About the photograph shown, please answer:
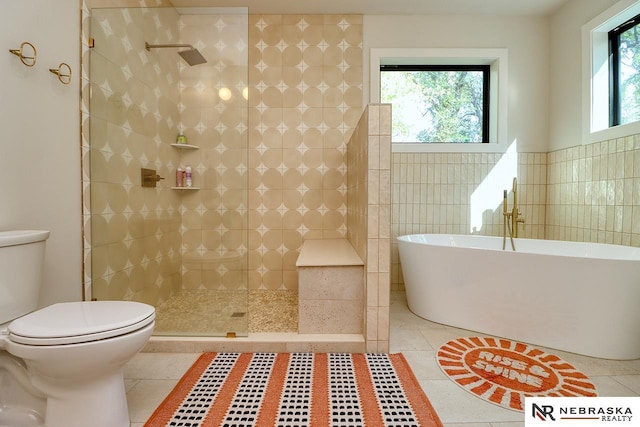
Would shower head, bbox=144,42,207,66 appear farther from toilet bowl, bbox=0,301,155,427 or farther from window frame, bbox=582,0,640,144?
window frame, bbox=582,0,640,144

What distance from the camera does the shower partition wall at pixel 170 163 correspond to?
197 centimetres

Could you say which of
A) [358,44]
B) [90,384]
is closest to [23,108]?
[90,384]

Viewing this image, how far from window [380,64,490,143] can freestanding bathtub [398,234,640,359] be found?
1.26 m

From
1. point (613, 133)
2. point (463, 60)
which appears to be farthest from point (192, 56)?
point (613, 133)

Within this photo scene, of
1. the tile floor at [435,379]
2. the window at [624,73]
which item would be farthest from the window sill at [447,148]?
the tile floor at [435,379]

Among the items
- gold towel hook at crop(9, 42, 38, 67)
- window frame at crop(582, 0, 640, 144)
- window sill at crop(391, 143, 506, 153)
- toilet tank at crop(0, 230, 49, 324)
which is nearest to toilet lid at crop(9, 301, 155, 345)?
toilet tank at crop(0, 230, 49, 324)

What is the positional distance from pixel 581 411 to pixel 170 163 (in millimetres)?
2593

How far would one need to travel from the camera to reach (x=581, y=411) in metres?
1.33

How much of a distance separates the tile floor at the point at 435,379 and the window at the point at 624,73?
5.75 ft

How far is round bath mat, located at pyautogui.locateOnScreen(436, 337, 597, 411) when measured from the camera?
147 cm

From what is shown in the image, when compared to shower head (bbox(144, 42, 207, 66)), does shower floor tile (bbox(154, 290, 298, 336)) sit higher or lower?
lower

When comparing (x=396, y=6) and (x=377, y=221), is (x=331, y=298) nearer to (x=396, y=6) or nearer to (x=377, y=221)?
(x=377, y=221)

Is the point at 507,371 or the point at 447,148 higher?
the point at 447,148

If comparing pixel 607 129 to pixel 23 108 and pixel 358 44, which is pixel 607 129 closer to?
pixel 358 44
